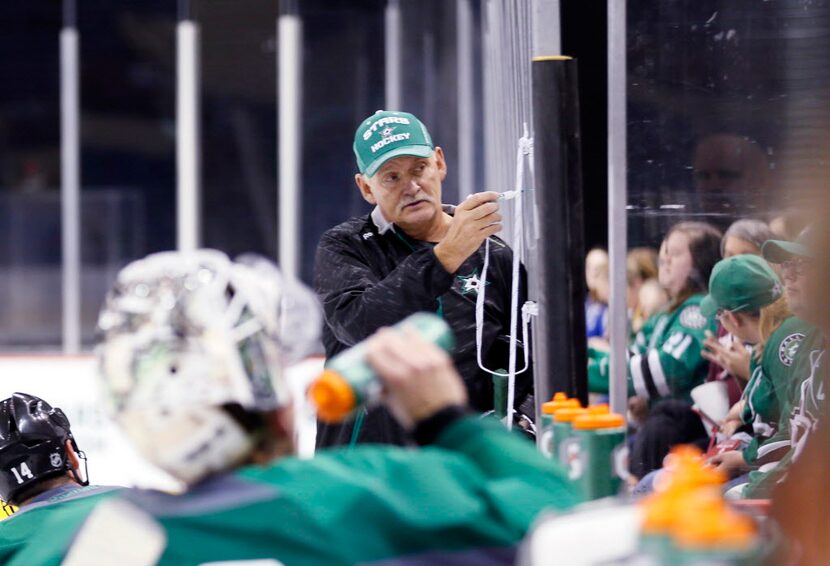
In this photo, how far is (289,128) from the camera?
805cm

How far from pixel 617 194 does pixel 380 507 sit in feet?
3.59

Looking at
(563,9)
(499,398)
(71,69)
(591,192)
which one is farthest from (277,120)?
(499,398)

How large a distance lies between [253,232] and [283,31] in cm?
140

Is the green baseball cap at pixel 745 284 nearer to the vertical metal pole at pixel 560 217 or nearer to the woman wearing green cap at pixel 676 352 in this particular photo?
the woman wearing green cap at pixel 676 352

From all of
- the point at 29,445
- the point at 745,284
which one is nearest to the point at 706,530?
the point at 745,284

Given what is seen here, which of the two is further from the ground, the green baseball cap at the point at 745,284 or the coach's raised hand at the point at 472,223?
the coach's raised hand at the point at 472,223

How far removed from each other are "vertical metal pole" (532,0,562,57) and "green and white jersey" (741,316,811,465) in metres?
0.72

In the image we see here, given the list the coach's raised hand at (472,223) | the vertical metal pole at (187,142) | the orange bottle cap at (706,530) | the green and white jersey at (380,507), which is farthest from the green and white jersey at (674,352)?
the vertical metal pole at (187,142)

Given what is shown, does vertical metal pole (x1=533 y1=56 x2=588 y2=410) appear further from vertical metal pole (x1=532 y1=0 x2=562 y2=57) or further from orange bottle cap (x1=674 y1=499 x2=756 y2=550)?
orange bottle cap (x1=674 y1=499 x2=756 y2=550)

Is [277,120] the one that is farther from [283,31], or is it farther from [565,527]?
[565,527]

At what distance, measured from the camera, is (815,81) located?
2230 millimetres

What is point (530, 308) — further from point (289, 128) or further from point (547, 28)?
point (289, 128)

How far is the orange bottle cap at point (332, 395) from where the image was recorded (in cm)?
117

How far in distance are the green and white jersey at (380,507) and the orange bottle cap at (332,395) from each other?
8 cm
